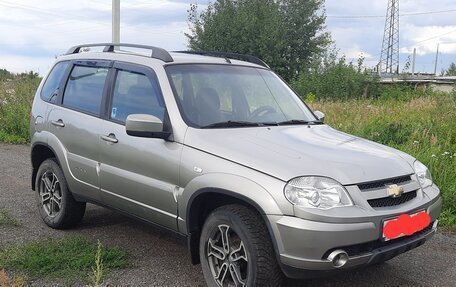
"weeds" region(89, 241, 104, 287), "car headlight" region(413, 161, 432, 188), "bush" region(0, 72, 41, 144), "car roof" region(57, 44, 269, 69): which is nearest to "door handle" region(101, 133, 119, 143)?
"car roof" region(57, 44, 269, 69)

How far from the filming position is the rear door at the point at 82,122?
456cm

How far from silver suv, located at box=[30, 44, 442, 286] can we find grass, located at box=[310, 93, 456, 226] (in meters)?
2.31

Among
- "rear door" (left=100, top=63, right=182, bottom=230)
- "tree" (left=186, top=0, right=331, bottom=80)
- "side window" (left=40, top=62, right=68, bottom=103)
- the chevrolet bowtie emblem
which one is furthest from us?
"tree" (left=186, top=0, right=331, bottom=80)

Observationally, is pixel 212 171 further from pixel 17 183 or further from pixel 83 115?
pixel 17 183

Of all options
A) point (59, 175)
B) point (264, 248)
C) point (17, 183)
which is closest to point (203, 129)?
point (264, 248)

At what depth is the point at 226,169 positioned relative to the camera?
3365 mm

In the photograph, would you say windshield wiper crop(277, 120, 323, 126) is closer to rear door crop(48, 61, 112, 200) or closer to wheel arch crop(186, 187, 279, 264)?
wheel arch crop(186, 187, 279, 264)

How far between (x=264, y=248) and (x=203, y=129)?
41.5 inches

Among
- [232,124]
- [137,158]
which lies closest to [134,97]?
[137,158]

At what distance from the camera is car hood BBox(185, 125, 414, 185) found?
320 cm

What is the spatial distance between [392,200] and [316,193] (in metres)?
0.61

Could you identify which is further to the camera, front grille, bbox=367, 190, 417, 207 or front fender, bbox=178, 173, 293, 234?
front grille, bbox=367, 190, 417, 207

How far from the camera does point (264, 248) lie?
3.16 metres

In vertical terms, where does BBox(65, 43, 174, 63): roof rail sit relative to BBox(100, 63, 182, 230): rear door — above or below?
above
